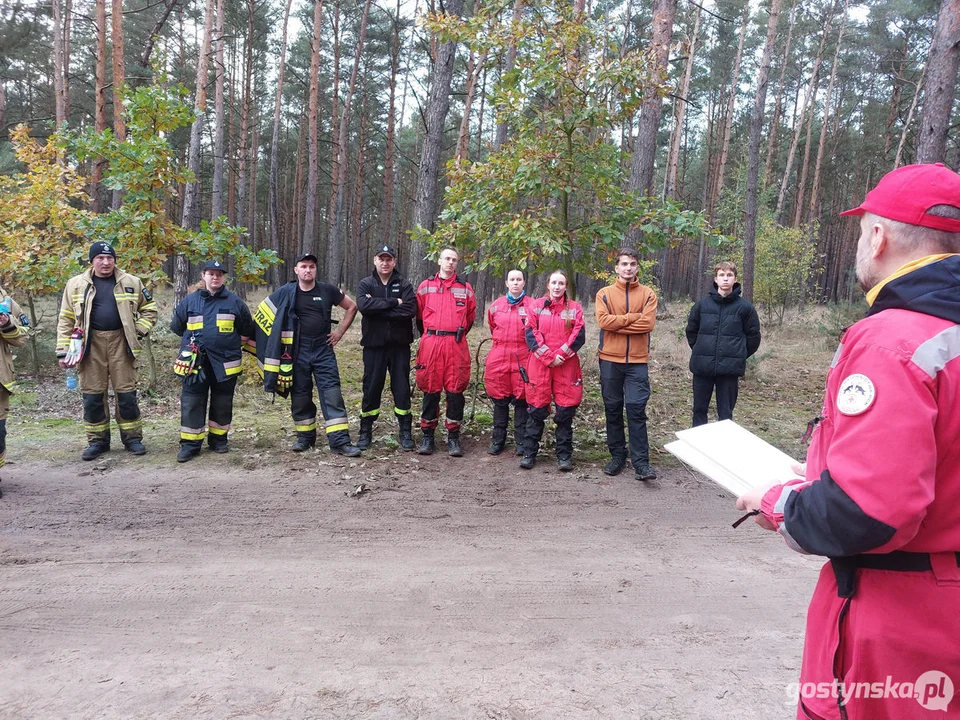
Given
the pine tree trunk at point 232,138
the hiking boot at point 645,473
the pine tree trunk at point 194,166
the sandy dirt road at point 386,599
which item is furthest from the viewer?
the pine tree trunk at point 232,138

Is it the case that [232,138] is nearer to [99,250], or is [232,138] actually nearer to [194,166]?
[194,166]

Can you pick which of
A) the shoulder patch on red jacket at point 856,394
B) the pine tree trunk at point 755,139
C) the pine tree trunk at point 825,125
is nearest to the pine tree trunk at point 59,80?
the shoulder patch on red jacket at point 856,394

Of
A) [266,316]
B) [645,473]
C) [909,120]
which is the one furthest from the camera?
[909,120]

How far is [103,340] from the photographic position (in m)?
6.67

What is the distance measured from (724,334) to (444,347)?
317cm

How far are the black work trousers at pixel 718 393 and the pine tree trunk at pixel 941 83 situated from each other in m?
3.93

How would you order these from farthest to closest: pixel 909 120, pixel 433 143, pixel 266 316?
pixel 909 120
pixel 433 143
pixel 266 316

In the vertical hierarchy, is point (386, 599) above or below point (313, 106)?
below

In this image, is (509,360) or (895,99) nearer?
(509,360)

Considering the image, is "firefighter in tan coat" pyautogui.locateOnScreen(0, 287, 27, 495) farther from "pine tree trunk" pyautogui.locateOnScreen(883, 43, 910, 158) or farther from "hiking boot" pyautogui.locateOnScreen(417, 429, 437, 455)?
"pine tree trunk" pyautogui.locateOnScreen(883, 43, 910, 158)

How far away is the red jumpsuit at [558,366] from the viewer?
6.48m

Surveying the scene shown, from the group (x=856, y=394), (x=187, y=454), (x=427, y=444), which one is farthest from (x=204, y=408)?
(x=856, y=394)

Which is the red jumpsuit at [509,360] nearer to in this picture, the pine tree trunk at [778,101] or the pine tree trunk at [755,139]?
the pine tree trunk at [755,139]

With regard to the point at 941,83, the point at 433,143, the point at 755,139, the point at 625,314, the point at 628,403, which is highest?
the point at 755,139
